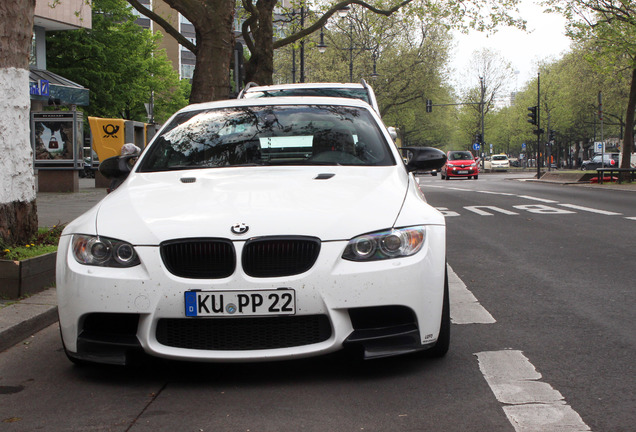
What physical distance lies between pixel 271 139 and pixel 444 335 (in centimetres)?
→ 184

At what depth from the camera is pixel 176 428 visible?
3.55m

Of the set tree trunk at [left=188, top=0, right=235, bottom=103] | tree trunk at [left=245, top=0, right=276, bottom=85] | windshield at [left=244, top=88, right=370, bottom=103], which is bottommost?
windshield at [left=244, top=88, right=370, bottom=103]

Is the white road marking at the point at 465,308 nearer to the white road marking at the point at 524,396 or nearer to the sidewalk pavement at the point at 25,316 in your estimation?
the white road marking at the point at 524,396

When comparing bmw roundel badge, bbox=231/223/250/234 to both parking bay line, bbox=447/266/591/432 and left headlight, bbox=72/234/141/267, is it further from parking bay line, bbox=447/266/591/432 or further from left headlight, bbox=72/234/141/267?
parking bay line, bbox=447/266/591/432

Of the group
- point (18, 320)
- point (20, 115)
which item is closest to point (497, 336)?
point (18, 320)

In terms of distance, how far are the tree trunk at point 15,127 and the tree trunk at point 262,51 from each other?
19.4m

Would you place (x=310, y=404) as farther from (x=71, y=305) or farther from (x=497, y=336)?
(x=497, y=336)

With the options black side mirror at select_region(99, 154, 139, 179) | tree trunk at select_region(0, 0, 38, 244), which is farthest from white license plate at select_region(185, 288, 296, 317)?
tree trunk at select_region(0, 0, 38, 244)

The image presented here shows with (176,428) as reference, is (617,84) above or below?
above

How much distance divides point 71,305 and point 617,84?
58.3m

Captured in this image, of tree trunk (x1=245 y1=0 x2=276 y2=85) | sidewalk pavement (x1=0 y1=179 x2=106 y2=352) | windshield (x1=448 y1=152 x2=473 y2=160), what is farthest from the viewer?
windshield (x1=448 y1=152 x2=473 y2=160)

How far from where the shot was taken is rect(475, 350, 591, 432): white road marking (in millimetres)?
3449

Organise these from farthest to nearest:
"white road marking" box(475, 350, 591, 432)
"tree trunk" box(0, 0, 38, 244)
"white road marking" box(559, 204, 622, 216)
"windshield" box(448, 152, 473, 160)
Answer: "windshield" box(448, 152, 473, 160) → "white road marking" box(559, 204, 622, 216) → "tree trunk" box(0, 0, 38, 244) → "white road marking" box(475, 350, 591, 432)

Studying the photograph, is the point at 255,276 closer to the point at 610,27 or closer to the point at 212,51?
the point at 212,51
